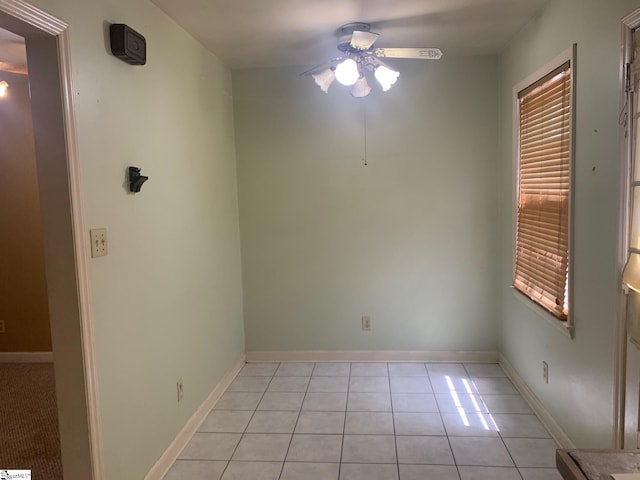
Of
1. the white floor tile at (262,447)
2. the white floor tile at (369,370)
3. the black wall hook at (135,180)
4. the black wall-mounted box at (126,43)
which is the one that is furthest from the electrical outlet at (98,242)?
the white floor tile at (369,370)

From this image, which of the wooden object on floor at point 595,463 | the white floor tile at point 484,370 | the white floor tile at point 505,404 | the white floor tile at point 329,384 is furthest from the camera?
the white floor tile at point 484,370

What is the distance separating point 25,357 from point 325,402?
8.94 feet

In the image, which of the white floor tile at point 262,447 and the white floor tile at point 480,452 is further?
the white floor tile at point 262,447

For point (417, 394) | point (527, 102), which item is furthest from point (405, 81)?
point (417, 394)

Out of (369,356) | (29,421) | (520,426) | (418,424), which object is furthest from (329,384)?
(29,421)

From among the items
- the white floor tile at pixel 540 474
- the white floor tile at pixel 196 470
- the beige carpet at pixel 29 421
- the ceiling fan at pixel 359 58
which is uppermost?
the ceiling fan at pixel 359 58

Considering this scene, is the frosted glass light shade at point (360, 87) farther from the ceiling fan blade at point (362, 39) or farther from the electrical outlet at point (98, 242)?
the electrical outlet at point (98, 242)

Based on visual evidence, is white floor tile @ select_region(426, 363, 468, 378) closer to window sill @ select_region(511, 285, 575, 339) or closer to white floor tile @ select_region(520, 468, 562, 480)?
window sill @ select_region(511, 285, 575, 339)

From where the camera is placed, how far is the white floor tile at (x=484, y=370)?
11.5 ft

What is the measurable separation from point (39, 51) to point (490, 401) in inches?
122

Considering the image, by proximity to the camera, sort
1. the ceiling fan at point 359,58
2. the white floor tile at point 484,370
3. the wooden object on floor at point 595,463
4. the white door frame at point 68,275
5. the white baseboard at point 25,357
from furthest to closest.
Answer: the white baseboard at point 25,357 → the white floor tile at point 484,370 → the ceiling fan at point 359,58 → the white door frame at point 68,275 → the wooden object on floor at point 595,463

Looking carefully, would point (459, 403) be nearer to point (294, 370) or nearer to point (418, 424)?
point (418, 424)

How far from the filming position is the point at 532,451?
2.46 m

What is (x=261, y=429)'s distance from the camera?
2811 millimetres
